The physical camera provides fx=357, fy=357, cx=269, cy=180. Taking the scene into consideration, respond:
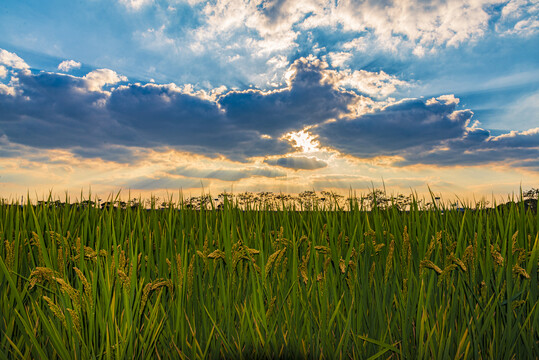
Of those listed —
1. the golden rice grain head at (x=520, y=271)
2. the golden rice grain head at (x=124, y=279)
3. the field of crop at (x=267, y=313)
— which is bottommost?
the field of crop at (x=267, y=313)

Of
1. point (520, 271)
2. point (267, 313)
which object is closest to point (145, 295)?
point (267, 313)

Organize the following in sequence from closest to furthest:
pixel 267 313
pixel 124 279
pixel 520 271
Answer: pixel 124 279 → pixel 267 313 → pixel 520 271

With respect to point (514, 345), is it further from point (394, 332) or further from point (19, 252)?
point (19, 252)

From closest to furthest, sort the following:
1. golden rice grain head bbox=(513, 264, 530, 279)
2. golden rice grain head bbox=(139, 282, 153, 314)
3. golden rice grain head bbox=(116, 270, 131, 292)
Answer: golden rice grain head bbox=(116, 270, 131, 292)
golden rice grain head bbox=(139, 282, 153, 314)
golden rice grain head bbox=(513, 264, 530, 279)

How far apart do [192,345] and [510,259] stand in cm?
299

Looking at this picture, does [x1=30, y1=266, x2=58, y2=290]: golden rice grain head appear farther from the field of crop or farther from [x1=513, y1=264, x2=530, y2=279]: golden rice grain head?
[x1=513, y1=264, x2=530, y2=279]: golden rice grain head

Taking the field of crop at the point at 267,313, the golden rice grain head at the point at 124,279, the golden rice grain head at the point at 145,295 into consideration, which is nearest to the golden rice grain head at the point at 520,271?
the field of crop at the point at 267,313

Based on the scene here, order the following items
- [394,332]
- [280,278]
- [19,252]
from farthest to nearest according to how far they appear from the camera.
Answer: [19,252], [280,278], [394,332]

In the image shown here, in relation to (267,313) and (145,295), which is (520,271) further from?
(145,295)

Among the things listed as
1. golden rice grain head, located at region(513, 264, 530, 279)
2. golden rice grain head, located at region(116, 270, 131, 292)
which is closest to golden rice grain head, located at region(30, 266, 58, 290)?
golden rice grain head, located at region(116, 270, 131, 292)

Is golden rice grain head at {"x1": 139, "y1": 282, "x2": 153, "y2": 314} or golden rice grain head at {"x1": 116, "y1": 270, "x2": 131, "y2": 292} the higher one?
golden rice grain head at {"x1": 116, "y1": 270, "x2": 131, "y2": 292}

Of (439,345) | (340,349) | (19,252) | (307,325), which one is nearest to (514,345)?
(439,345)

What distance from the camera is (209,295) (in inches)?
129

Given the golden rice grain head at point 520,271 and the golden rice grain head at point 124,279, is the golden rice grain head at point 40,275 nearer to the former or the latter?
the golden rice grain head at point 124,279
